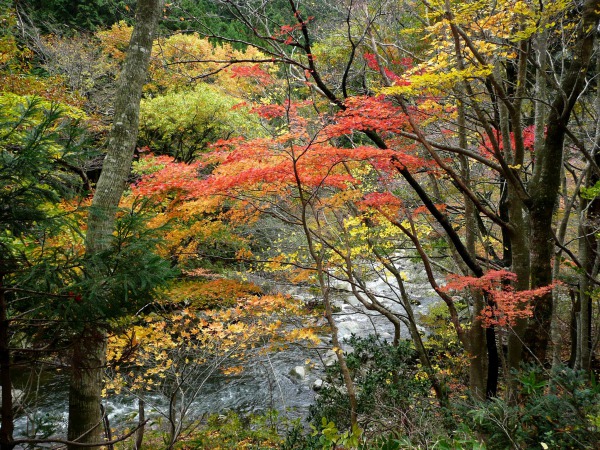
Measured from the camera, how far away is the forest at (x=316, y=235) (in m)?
2.63

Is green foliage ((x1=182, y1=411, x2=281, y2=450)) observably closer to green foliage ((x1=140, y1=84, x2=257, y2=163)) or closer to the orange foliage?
the orange foliage

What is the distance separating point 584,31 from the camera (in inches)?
163

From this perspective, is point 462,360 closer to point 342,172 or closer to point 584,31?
point 342,172

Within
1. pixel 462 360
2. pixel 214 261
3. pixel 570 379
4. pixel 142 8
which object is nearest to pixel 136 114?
pixel 142 8

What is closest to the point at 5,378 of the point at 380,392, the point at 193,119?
the point at 380,392

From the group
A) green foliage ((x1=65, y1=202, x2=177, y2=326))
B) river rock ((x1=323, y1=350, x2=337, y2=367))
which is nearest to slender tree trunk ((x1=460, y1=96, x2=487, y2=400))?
river rock ((x1=323, y1=350, x2=337, y2=367))

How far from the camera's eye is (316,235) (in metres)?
6.93

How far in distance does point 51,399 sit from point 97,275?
825 centimetres

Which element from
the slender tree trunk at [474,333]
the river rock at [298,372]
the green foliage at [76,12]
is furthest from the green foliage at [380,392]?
the green foliage at [76,12]

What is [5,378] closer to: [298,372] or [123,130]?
[123,130]

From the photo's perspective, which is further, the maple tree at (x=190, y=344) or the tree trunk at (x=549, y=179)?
the maple tree at (x=190, y=344)

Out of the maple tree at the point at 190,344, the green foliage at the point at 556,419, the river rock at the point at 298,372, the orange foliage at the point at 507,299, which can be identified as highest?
the orange foliage at the point at 507,299

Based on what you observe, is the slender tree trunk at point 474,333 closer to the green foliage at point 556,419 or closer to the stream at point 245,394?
the stream at point 245,394

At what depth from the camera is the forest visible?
263 centimetres
